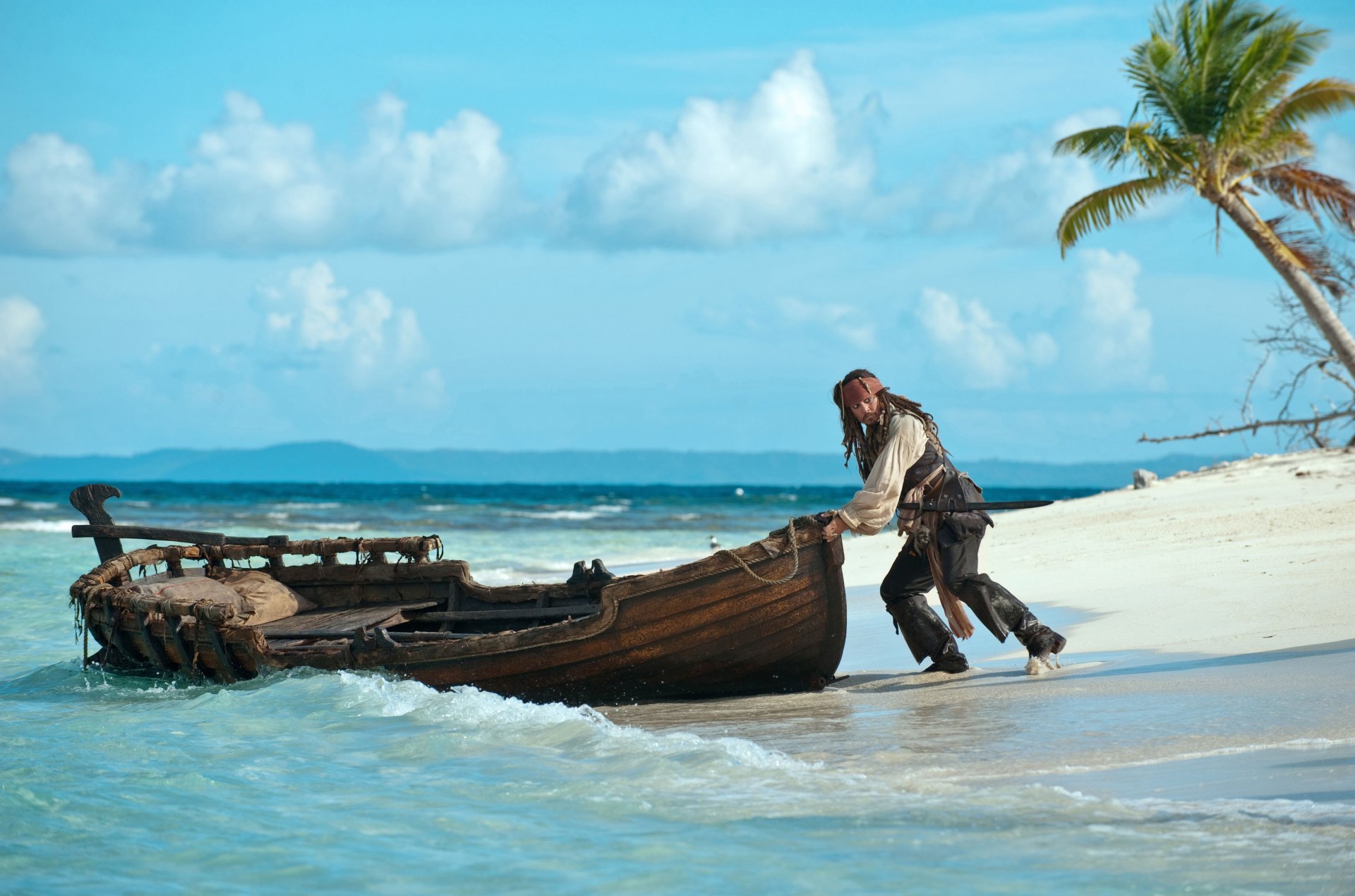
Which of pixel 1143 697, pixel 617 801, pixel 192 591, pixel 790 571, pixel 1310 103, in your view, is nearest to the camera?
pixel 617 801

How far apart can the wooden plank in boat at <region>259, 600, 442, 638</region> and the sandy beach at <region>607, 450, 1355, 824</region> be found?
2.77 m

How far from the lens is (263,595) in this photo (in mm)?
9562

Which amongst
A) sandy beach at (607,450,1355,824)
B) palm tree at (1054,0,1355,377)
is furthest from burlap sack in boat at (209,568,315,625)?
palm tree at (1054,0,1355,377)

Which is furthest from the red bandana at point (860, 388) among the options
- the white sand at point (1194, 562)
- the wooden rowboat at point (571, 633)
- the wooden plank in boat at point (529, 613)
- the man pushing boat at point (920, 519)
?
the wooden plank in boat at point (529, 613)

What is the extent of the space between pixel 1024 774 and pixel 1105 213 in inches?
565

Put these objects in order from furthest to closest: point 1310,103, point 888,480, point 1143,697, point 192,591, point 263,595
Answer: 1. point 1310,103
2. point 263,595
3. point 192,591
4. point 888,480
5. point 1143,697

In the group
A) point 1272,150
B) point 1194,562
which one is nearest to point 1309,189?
point 1272,150

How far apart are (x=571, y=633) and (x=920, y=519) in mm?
1996

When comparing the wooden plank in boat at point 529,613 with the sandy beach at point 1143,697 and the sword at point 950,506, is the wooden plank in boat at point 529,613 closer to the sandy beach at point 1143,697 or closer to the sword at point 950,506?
the sandy beach at point 1143,697

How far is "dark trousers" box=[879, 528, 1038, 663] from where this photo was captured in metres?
6.72

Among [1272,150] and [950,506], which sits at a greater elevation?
[1272,150]

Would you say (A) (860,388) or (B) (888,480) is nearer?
(B) (888,480)

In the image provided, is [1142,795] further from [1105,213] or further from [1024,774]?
[1105,213]

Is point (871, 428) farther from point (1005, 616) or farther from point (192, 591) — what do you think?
point (192, 591)
